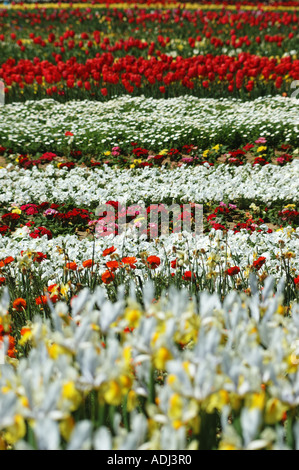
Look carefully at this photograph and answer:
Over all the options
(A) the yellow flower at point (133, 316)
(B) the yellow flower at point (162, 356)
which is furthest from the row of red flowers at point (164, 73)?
(B) the yellow flower at point (162, 356)

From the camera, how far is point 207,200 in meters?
5.90

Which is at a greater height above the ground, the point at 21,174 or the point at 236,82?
the point at 236,82

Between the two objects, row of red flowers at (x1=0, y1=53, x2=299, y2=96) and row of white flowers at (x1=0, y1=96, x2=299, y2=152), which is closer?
row of white flowers at (x1=0, y1=96, x2=299, y2=152)

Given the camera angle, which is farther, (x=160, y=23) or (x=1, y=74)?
(x=160, y=23)

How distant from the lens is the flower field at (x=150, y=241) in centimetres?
114

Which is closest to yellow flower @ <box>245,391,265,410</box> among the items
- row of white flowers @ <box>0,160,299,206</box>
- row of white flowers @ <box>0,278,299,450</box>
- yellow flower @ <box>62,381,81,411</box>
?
row of white flowers @ <box>0,278,299,450</box>

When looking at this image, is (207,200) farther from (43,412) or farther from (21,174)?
(43,412)

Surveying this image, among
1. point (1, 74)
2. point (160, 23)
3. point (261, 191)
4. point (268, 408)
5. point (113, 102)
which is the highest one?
point (160, 23)

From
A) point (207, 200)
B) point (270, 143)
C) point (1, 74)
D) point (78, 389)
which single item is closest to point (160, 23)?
point (1, 74)

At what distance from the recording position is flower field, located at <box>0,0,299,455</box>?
3.75ft

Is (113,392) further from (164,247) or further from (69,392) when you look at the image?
(164,247)

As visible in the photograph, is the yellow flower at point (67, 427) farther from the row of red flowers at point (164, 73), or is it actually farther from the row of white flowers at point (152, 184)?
the row of red flowers at point (164, 73)

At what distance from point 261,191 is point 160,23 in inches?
522

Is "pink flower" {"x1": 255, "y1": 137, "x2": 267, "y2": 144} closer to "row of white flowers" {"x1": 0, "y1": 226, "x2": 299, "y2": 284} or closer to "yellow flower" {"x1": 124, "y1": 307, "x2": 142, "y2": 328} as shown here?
"row of white flowers" {"x1": 0, "y1": 226, "x2": 299, "y2": 284}
